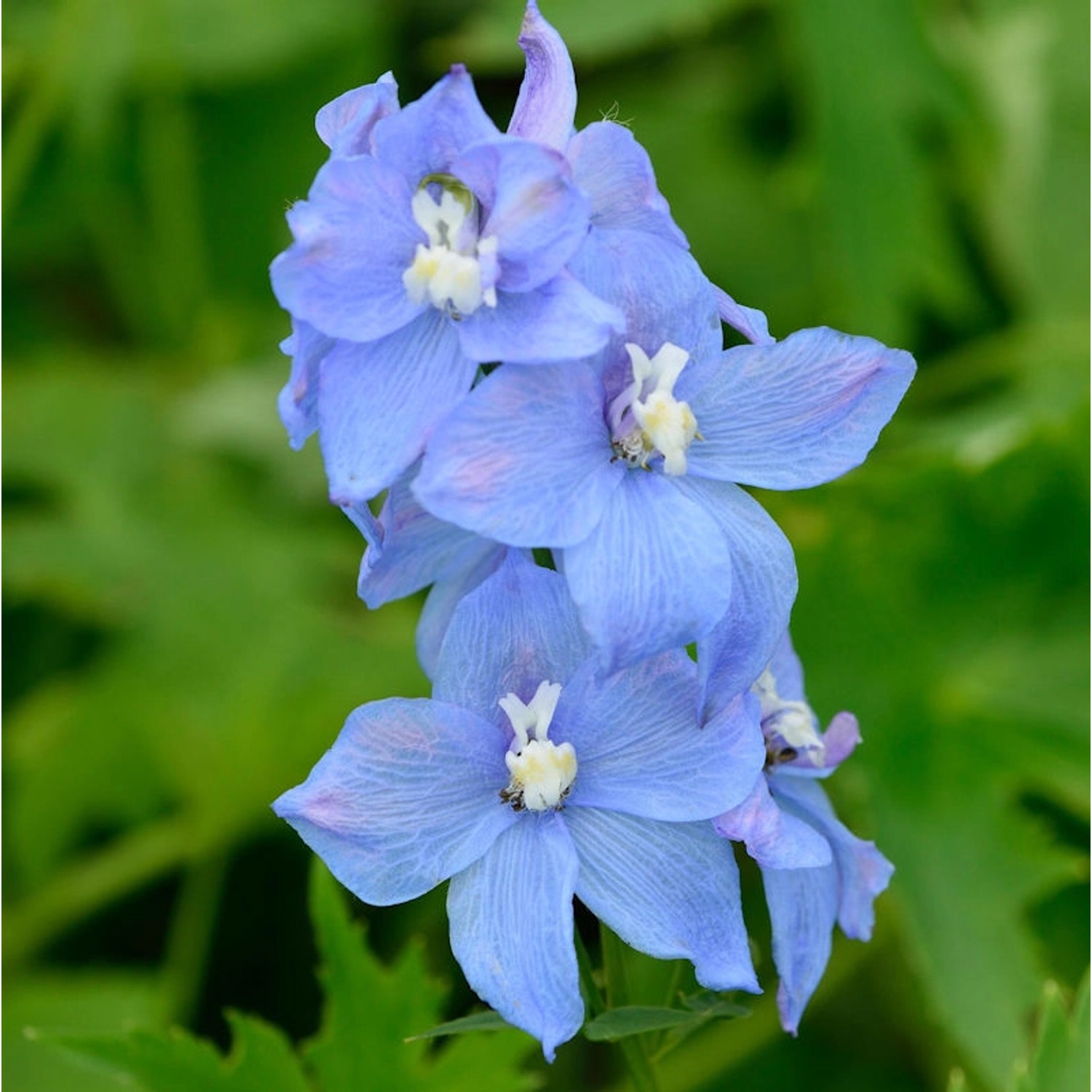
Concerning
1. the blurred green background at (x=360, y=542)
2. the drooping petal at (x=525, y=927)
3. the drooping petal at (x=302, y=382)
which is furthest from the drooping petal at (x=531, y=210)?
the blurred green background at (x=360, y=542)

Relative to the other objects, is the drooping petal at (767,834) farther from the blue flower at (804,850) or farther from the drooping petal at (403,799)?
the drooping petal at (403,799)

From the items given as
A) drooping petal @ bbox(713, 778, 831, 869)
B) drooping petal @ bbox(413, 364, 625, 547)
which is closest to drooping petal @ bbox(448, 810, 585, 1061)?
drooping petal @ bbox(713, 778, 831, 869)

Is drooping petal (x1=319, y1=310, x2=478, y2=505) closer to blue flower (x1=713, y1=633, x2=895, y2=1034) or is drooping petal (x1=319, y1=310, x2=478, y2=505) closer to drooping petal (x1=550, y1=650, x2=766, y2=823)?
drooping petal (x1=550, y1=650, x2=766, y2=823)

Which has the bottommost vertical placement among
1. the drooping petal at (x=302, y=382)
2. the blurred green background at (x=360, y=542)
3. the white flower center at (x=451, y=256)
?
the blurred green background at (x=360, y=542)

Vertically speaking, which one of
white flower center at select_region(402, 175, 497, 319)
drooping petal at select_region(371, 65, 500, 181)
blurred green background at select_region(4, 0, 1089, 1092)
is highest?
drooping petal at select_region(371, 65, 500, 181)

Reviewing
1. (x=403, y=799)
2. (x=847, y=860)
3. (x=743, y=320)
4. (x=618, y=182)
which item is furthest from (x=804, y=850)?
(x=618, y=182)

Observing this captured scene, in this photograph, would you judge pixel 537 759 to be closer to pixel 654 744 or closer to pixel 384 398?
pixel 654 744
